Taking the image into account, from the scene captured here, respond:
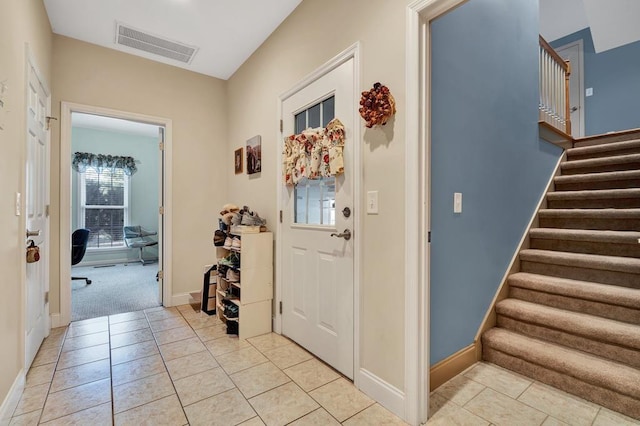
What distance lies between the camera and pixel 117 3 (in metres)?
2.38

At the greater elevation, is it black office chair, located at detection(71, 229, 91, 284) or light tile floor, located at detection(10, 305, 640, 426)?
black office chair, located at detection(71, 229, 91, 284)

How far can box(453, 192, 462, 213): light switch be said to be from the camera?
1871 mm

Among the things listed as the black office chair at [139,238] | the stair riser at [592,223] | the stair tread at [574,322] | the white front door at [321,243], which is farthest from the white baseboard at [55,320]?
the stair riser at [592,223]

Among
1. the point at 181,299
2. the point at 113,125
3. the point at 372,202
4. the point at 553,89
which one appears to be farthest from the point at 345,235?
the point at 113,125

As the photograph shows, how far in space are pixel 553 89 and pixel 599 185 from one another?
126 centimetres

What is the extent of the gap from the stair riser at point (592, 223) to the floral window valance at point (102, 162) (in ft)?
23.0

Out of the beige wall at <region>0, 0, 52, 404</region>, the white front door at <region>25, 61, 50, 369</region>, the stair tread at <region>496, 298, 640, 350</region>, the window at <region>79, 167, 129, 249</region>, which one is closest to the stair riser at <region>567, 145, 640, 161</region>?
the stair tread at <region>496, 298, 640, 350</region>

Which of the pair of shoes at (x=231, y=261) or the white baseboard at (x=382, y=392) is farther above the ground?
the pair of shoes at (x=231, y=261)

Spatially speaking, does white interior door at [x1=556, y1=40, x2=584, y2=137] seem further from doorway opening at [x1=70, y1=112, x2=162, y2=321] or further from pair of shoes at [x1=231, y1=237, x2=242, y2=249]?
doorway opening at [x1=70, y1=112, x2=162, y2=321]

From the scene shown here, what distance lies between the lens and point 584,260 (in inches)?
88.2

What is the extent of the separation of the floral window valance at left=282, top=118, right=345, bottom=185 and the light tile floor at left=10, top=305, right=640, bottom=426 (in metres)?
1.34

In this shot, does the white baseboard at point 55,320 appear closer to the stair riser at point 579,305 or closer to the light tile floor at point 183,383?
the light tile floor at point 183,383

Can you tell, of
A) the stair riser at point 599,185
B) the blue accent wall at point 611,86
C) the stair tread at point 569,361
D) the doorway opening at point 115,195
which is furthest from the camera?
the doorway opening at point 115,195

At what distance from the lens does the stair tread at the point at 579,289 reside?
6.30 feet
